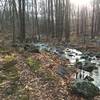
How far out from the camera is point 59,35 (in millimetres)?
35938

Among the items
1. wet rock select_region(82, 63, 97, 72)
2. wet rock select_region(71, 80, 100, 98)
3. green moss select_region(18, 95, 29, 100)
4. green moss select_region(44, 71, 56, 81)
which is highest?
green moss select_region(44, 71, 56, 81)

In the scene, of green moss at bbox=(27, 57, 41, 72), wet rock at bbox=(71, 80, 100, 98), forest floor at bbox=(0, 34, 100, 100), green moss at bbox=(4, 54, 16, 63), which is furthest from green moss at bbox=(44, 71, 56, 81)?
green moss at bbox=(4, 54, 16, 63)

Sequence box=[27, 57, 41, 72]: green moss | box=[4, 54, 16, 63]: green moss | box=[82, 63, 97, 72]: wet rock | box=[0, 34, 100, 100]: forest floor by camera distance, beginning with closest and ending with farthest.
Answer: box=[0, 34, 100, 100]: forest floor, box=[27, 57, 41, 72]: green moss, box=[4, 54, 16, 63]: green moss, box=[82, 63, 97, 72]: wet rock

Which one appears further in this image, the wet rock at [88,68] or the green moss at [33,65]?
the wet rock at [88,68]

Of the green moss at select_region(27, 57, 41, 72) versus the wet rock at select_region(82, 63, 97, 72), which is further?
the wet rock at select_region(82, 63, 97, 72)

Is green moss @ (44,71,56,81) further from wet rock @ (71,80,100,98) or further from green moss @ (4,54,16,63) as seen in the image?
green moss @ (4,54,16,63)

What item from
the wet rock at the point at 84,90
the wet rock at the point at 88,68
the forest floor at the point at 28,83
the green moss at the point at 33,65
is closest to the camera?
the forest floor at the point at 28,83

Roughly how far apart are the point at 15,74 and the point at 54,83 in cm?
156

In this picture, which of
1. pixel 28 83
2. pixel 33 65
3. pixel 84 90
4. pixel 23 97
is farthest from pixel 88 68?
pixel 23 97

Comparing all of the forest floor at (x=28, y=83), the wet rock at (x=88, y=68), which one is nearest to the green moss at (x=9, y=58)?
the forest floor at (x=28, y=83)

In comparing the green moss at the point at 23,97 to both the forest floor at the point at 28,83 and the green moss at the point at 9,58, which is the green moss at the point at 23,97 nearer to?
the forest floor at the point at 28,83

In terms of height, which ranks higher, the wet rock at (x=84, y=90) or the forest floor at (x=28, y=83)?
the forest floor at (x=28, y=83)

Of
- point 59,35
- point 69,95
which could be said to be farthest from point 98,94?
point 59,35

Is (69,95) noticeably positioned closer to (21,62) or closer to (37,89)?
(37,89)
